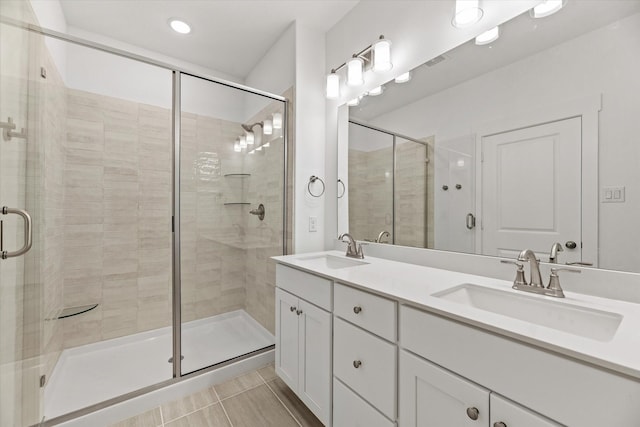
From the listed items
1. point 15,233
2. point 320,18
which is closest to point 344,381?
point 15,233

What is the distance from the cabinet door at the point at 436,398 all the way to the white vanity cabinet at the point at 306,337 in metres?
0.43

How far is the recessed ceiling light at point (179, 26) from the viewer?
6.97 feet

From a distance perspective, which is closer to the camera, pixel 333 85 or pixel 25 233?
pixel 25 233

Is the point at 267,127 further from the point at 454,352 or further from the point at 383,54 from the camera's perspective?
the point at 454,352

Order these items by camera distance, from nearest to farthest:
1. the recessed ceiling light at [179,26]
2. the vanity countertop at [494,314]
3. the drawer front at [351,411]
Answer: the vanity countertop at [494,314] < the drawer front at [351,411] < the recessed ceiling light at [179,26]

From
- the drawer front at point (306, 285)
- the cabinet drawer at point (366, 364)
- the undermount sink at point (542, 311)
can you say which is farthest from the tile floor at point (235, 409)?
the undermount sink at point (542, 311)

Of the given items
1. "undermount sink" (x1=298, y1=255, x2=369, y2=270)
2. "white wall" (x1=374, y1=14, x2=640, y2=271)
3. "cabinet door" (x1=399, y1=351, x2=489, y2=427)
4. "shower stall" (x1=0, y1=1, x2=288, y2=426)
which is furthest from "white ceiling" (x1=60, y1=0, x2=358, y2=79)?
"cabinet door" (x1=399, y1=351, x2=489, y2=427)

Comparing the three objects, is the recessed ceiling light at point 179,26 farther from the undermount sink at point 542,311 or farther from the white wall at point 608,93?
the undermount sink at point 542,311

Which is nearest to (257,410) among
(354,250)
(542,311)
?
(354,250)

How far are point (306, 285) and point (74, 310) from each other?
1845 millimetres

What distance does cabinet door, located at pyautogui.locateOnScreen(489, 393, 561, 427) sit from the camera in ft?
2.13

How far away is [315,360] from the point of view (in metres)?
1.38

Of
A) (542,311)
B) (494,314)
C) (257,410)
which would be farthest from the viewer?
(257,410)

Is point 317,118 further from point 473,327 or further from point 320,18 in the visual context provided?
point 473,327
